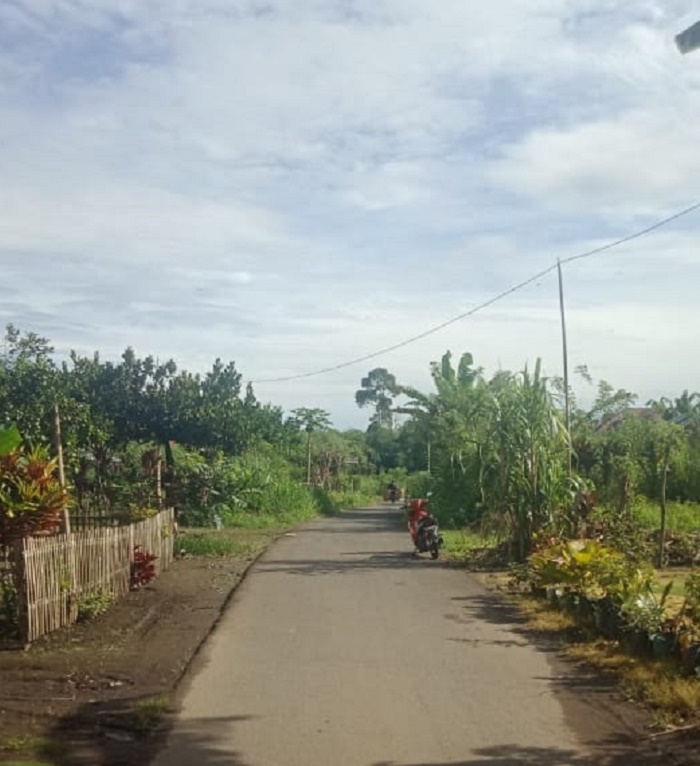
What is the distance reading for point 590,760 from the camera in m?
7.17

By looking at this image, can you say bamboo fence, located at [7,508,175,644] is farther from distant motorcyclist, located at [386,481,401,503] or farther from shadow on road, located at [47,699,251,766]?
distant motorcyclist, located at [386,481,401,503]

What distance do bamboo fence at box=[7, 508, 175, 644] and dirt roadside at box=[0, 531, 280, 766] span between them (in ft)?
0.82

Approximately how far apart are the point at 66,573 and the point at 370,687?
4970 millimetres

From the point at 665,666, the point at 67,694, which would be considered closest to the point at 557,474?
the point at 665,666

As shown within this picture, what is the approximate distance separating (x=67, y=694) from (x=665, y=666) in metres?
5.20

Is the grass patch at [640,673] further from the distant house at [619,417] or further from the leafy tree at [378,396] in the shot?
the leafy tree at [378,396]

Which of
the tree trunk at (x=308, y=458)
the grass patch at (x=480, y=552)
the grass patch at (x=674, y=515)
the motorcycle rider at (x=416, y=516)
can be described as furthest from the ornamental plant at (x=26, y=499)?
the tree trunk at (x=308, y=458)

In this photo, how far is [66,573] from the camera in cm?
1298

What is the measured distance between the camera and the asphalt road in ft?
24.3

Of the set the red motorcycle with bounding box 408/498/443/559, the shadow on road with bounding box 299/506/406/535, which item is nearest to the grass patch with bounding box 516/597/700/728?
the red motorcycle with bounding box 408/498/443/559

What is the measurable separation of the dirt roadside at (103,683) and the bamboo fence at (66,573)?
25 centimetres

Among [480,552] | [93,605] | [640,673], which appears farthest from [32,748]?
[480,552]

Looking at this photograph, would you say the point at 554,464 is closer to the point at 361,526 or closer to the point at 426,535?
the point at 426,535

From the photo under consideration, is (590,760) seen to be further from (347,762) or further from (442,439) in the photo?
(442,439)
